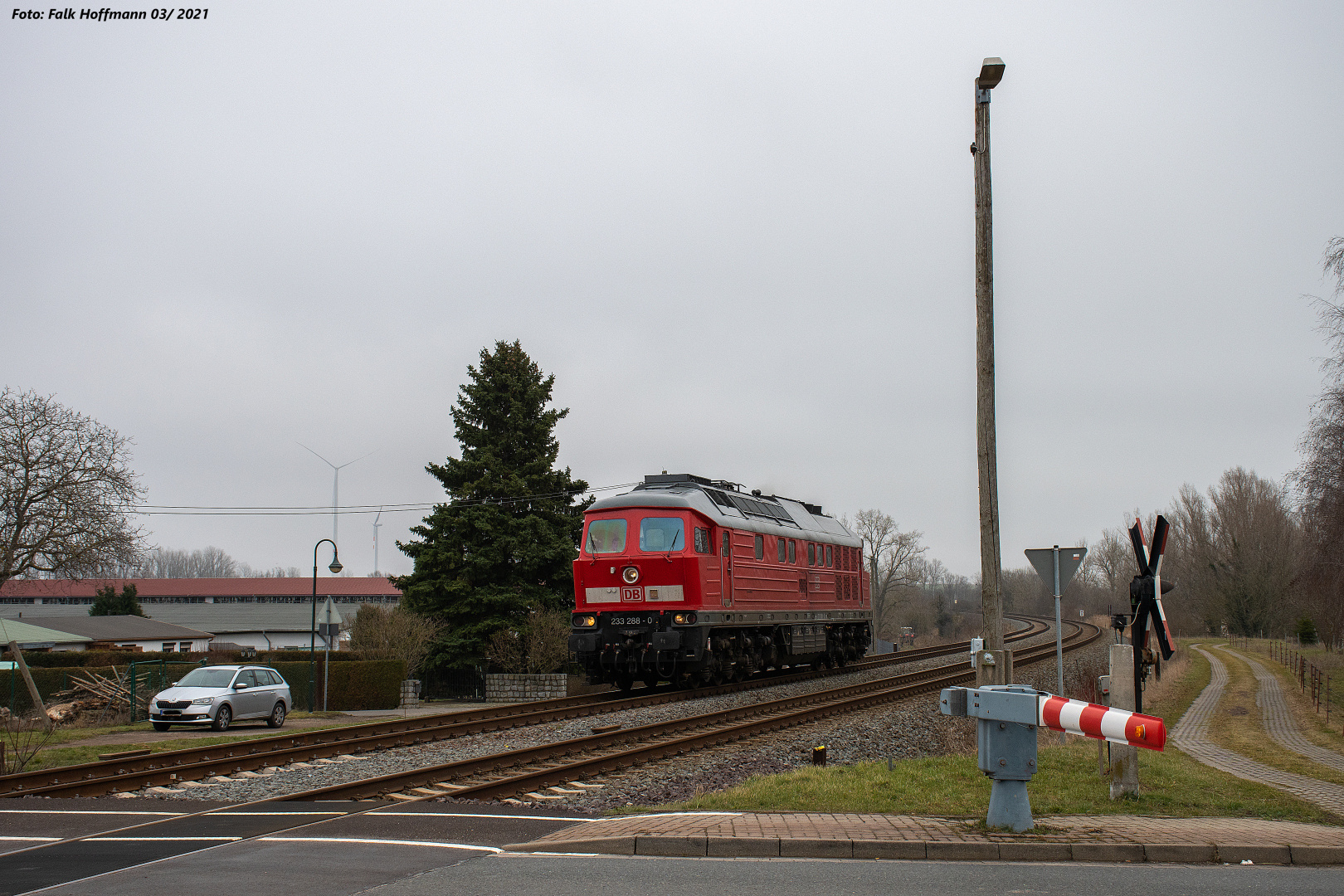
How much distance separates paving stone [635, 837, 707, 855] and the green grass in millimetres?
1452

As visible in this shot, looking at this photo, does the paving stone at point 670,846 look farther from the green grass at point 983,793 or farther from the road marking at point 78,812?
the road marking at point 78,812

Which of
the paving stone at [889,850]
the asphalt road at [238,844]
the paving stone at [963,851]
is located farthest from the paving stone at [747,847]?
the asphalt road at [238,844]

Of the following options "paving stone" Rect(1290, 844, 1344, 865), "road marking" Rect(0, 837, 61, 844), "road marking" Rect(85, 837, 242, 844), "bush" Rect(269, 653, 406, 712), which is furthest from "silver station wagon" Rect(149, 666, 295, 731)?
Result: "paving stone" Rect(1290, 844, 1344, 865)

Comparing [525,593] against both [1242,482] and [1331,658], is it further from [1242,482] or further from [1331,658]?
[1242,482]

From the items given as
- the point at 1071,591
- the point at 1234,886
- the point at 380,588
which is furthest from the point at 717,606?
the point at 1071,591

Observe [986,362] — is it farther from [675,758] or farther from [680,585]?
[680,585]

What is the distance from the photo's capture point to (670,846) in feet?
25.2

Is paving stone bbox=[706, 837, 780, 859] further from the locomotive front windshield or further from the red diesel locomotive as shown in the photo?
the locomotive front windshield

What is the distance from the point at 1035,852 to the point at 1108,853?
504 mm

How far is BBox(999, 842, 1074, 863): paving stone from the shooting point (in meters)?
7.32

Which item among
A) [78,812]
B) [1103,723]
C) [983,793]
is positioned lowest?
[78,812]

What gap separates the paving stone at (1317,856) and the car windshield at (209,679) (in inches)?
715

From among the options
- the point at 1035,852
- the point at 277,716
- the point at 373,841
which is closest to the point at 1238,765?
the point at 1035,852

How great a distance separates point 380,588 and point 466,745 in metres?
76.4
